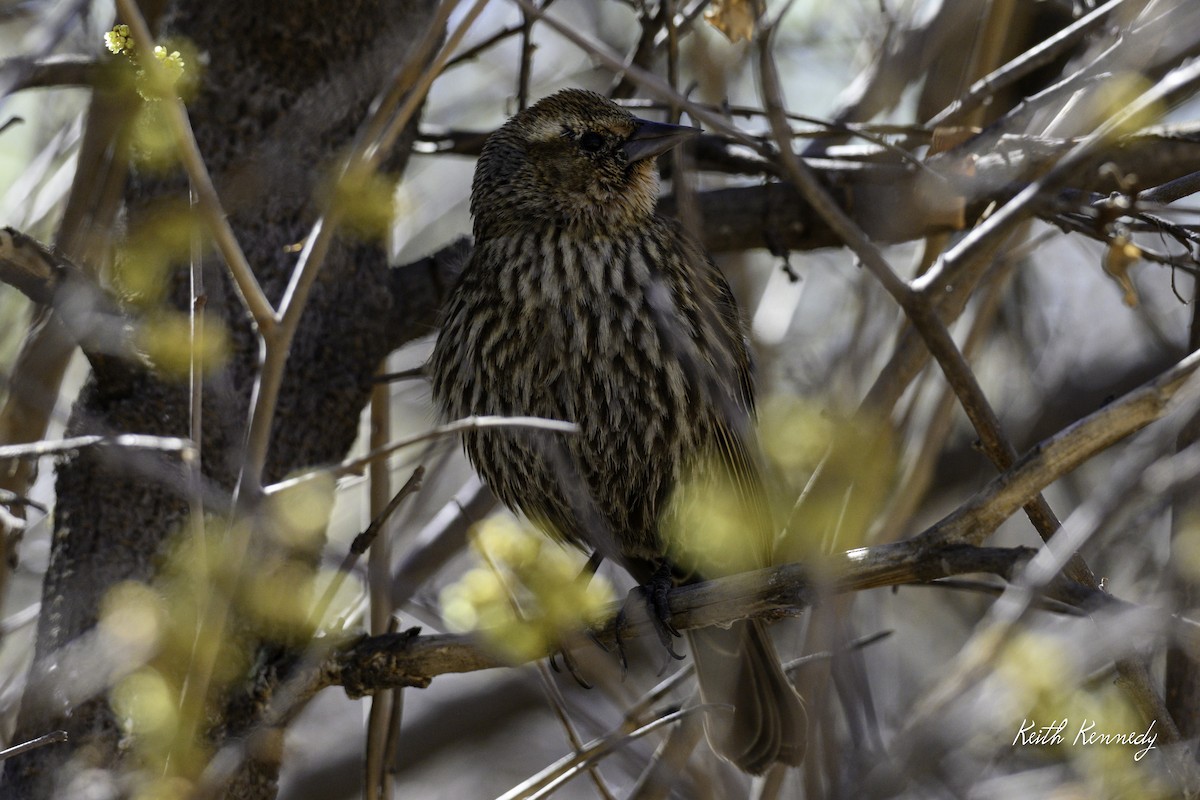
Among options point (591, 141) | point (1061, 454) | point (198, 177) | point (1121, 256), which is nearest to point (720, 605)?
point (1061, 454)

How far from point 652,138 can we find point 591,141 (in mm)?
190

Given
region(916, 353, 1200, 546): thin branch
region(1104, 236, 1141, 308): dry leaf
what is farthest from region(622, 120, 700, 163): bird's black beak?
region(916, 353, 1200, 546): thin branch

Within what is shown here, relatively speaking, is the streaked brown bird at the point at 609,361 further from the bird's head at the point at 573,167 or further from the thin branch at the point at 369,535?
the thin branch at the point at 369,535

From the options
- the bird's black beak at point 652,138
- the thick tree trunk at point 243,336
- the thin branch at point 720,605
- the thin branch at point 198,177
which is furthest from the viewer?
the bird's black beak at point 652,138

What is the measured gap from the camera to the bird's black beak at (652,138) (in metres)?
3.23

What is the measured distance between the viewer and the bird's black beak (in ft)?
10.6

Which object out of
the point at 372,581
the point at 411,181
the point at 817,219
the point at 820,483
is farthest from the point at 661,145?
the point at 411,181

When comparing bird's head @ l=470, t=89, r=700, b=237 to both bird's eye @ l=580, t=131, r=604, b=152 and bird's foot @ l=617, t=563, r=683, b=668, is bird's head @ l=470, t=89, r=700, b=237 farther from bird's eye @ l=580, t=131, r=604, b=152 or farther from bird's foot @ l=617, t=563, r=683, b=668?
bird's foot @ l=617, t=563, r=683, b=668

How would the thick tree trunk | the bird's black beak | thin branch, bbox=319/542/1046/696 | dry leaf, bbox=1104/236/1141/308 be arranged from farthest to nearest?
the bird's black beak → the thick tree trunk → dry leaf, bbox=1104/236/1141/308 → thin branch, bbox=319/542/1046/696

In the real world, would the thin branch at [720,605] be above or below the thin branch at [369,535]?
below

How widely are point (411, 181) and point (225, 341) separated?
245cm

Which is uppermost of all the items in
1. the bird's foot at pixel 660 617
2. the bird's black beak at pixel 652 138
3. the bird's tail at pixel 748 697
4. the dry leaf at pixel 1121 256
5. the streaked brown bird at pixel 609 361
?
the bird's black beak at pixel 652 138

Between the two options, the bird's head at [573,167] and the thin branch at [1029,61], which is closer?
the thin branch at [1029,61]

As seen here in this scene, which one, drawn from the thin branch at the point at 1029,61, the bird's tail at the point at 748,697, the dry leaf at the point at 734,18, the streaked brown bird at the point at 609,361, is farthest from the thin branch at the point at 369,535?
the thin branch at the point at 1029,61
